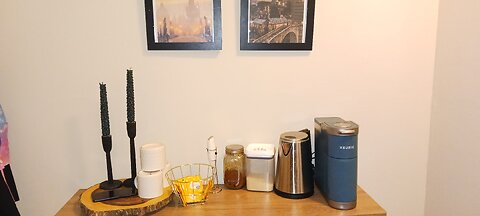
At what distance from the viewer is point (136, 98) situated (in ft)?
5.00

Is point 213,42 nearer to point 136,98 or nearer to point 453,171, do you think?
point 136,98

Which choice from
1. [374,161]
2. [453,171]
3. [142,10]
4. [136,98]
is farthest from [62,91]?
[453,171]

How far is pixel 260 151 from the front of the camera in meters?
1.42

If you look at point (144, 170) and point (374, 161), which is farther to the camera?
point (374, 161)

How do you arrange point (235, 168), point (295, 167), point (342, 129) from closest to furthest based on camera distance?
point (342, 129) → point (295, 167) → point (235, 168)

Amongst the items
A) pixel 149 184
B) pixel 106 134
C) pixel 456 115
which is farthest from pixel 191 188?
pixel 456 115

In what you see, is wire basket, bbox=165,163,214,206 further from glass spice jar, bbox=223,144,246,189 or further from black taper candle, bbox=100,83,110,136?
black taper candle, bbox=100,83,110,136

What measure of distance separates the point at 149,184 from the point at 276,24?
2.56 ft

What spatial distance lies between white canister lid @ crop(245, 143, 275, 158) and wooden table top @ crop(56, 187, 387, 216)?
0.48 feet

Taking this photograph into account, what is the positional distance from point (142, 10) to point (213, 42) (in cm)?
30

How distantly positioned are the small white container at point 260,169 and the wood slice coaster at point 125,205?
0.31m

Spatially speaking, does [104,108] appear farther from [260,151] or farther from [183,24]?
[260,151]

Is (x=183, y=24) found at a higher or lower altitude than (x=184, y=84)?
higher

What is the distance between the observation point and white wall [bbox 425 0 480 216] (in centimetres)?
139
